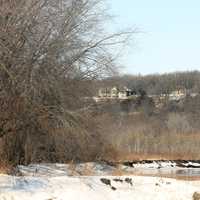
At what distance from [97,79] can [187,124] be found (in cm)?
4576

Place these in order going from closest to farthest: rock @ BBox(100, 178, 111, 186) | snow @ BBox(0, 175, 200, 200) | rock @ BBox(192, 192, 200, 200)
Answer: snow @ BBox(0, 175, 200, 200) < rock @ BBox(192, 192, 200, 200) < rock @ BBox(100, 178, 111, 186)

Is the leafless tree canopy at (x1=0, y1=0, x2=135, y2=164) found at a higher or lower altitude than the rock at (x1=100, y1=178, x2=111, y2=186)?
higher

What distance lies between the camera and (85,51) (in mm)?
23297

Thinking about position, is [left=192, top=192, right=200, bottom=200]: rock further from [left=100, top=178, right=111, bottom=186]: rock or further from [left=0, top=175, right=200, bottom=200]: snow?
[left=100, top=178, right=111, bottom=186]: rock

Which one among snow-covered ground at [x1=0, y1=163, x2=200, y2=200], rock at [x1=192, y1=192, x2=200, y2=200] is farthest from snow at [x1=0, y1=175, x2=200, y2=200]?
rock at [x1=192, y1=192, x2=200, y2=200]

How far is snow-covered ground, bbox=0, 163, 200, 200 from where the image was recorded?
11047mm

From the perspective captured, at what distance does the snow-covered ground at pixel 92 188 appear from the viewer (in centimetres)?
1105

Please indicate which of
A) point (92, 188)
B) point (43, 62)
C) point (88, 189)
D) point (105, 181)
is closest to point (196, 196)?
point (105, 181)

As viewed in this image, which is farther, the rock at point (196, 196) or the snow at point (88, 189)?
the rock at point (196, 196)

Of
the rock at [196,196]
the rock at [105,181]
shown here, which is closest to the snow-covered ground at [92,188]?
the rock at [105,181]

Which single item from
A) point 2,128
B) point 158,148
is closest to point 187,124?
point 158,148

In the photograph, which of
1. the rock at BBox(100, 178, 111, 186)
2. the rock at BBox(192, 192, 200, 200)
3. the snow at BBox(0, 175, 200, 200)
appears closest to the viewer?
the snow at BBox(0, 175, 200, 200)

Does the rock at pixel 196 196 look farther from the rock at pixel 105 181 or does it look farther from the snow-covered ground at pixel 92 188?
the rock at pixel 105 181

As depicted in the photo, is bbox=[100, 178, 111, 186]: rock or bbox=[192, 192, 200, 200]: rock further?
bbox=[100, 178, 111, 186]: rock
